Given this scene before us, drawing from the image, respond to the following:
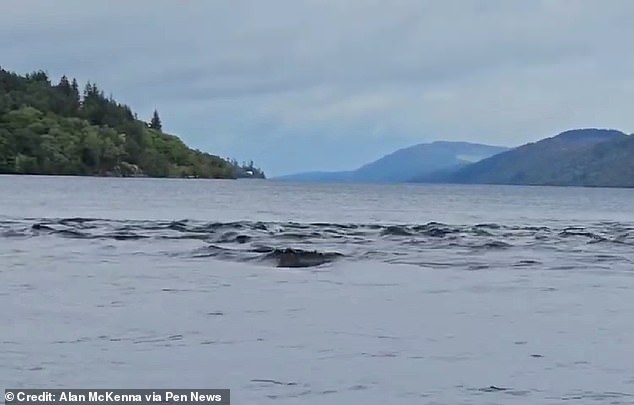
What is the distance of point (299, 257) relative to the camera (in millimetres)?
35688

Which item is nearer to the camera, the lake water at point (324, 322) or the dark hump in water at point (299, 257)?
the lake water at point (324, 322)

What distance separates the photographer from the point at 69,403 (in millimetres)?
14406

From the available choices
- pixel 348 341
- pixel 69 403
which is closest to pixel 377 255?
pixel 348 341

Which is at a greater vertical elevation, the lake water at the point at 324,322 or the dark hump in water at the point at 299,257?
the dark hump in water at the point at 299,257

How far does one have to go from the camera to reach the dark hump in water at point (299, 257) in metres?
34.7

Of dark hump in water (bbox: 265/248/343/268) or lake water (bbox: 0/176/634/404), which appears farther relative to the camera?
dark hump in water (bbox: 265/248/343/268)

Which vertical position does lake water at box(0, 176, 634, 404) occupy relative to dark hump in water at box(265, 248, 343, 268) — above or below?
below

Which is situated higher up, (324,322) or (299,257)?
(299,257)

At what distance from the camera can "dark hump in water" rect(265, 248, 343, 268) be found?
34.7m

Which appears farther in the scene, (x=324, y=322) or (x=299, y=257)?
(x=299, y=257)

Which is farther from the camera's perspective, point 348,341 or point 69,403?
point 348,341

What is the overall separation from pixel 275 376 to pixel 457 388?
262 centimetres

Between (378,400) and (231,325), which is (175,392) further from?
(231,325)

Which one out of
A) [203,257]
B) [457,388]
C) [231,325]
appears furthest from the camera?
[203,257]
